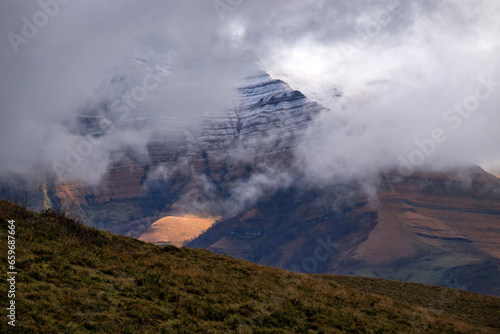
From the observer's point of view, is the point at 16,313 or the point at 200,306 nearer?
the point at 16,313

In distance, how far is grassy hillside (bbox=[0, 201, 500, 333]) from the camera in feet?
92.8

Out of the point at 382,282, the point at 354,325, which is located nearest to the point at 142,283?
the point at 354,325

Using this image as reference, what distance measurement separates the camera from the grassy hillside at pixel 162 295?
28297mm

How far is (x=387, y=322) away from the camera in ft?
138

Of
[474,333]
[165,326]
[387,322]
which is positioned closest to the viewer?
[165,326]

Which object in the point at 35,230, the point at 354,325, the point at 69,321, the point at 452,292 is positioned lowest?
the point at 452,292

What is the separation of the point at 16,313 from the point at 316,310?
849 inches

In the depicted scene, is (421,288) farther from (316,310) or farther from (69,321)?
(69,321)

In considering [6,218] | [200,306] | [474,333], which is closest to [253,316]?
[200,306]

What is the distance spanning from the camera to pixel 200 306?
112 feet

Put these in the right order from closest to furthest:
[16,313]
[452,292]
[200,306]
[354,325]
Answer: [16,313]
[200,306]
[354,325]
[452,292]

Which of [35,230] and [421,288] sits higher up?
[35,230]

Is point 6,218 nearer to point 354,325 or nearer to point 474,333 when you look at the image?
point 354,325

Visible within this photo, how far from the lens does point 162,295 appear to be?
112ft
